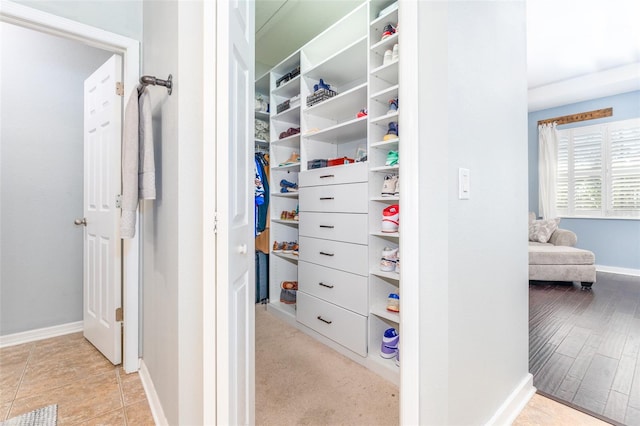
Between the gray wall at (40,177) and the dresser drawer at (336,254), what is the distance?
6.21ft

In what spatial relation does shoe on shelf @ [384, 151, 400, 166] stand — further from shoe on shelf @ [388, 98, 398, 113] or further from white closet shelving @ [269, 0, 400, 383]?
shoe on shelf @ [388, 98, 398, 113]

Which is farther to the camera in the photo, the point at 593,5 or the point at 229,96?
the point at 593,5

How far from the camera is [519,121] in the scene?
1.56m

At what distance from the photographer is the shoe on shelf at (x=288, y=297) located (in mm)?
2926

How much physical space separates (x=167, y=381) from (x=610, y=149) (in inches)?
240

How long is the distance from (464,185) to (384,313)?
114cm

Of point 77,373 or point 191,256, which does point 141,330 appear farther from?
point 191,256

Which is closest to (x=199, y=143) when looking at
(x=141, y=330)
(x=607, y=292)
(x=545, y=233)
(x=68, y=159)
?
(x=141, y=330)

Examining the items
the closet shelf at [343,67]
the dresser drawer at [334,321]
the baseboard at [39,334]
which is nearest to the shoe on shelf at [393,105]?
the closet shelf at [343,67]

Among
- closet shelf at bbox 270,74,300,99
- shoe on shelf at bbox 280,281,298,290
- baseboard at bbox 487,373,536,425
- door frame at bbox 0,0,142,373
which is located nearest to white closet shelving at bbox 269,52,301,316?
closet shelf at bbox 270,74,300,99

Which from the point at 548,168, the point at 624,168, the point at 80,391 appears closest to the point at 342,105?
the point at 80,391

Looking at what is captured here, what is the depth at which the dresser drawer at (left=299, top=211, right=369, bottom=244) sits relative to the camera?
209 centimetres

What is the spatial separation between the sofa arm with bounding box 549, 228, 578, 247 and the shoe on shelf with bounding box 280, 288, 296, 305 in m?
3.76

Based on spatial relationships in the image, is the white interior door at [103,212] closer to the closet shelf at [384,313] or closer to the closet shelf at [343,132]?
the closet shelf at [343,132]
